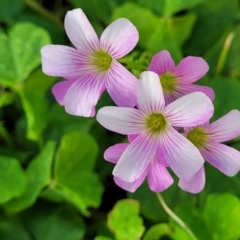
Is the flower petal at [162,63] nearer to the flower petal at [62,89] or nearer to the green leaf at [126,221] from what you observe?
the flower petal at [62,89]

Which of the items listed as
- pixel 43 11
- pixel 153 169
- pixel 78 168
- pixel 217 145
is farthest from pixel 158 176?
pixel 43 11

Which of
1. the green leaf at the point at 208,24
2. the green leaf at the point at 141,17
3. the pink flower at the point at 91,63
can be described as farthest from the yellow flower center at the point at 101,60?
the green leaf at the point at 208,24

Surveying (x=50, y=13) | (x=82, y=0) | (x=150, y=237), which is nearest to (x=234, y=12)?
(x=82, y=0)

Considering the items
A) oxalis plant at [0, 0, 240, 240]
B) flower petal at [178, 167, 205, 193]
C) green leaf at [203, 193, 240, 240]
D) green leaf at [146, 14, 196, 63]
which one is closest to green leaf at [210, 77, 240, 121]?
oxalis plant at [0, 0, 240, 240]

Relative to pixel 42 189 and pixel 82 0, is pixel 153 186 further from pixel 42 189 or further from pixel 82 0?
pixel 82 0

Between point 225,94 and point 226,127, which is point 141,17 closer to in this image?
point 225,94

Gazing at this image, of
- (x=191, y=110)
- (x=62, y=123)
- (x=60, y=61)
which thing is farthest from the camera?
(x=62, y=123)
